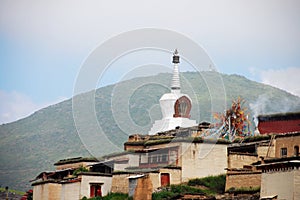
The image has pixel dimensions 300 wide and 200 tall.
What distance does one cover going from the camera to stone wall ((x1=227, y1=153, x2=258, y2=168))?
44.8 metres

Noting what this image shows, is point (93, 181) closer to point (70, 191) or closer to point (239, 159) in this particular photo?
point (70, 191)

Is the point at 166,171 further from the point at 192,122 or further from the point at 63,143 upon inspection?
the point at 63,143

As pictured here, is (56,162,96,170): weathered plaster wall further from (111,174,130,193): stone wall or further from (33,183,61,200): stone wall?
(111,174,130,193): stone wall

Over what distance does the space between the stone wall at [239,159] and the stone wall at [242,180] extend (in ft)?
10.5

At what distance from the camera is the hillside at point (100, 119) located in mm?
91188

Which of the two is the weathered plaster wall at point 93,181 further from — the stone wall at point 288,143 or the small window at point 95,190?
the stone wall at point 288,143

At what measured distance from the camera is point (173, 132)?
168ft

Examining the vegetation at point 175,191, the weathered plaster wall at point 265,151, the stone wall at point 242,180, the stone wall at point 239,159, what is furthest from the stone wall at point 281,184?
the stone wall at point 239,159

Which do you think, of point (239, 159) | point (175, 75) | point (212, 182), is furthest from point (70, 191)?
point (175, 75)

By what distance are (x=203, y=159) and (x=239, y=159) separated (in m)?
2.04

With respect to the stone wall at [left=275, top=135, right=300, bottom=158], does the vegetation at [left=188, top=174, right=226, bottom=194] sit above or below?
below

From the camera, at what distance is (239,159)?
45.5 m

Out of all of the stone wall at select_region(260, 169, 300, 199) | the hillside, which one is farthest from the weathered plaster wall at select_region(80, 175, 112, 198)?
the hillside

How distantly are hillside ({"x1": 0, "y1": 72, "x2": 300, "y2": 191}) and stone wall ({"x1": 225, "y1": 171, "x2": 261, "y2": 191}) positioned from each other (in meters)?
27.9
